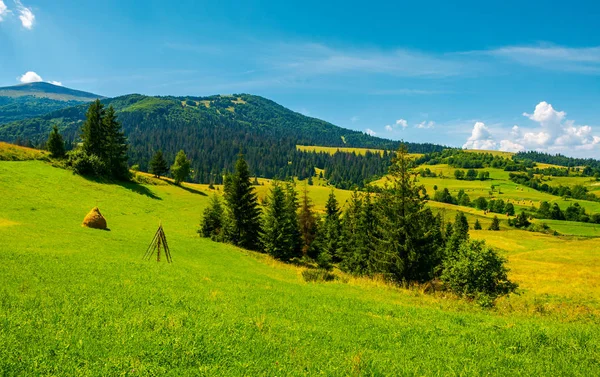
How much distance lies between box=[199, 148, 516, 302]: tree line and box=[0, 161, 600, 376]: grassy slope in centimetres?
1001

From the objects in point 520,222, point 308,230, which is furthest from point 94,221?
point 520,222

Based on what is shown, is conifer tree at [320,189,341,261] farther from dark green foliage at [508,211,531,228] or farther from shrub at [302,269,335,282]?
dark green foliage at [508,211,531,228]

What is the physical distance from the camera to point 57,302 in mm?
10820

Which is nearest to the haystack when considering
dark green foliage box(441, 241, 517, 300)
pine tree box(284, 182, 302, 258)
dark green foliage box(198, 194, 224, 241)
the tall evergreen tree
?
dark green foliage box(198, 194, 224, 241)

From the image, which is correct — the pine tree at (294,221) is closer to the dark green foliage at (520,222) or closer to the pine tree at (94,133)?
the pine tree at (94,133)

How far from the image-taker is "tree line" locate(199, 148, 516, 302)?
2798 cm

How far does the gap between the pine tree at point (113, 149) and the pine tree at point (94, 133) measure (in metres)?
→ 0.71

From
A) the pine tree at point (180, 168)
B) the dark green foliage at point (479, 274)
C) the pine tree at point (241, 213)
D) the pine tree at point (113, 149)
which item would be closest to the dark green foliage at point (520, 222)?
the pine tree at point (241, 213)

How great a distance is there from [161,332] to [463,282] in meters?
26.6

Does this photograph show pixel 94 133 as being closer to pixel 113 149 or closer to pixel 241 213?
pixel 113 149

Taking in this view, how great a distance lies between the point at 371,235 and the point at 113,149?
6764 cm

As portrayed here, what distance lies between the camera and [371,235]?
43.2 meters

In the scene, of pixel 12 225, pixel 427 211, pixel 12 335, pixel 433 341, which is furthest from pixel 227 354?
pixel 12 225

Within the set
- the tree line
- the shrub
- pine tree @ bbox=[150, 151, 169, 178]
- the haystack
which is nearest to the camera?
the shrub
